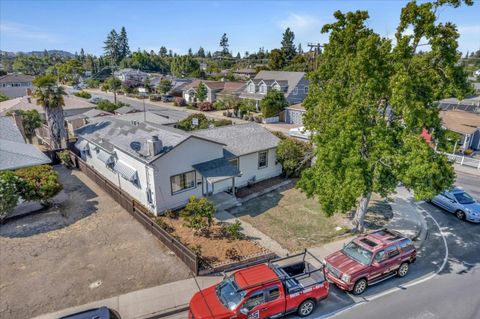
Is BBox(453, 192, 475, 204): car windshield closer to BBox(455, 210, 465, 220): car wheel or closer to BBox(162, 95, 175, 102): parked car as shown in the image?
BBox(455, 210, 465, 220): car wheel

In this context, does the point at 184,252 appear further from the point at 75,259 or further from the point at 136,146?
the point at 136,146

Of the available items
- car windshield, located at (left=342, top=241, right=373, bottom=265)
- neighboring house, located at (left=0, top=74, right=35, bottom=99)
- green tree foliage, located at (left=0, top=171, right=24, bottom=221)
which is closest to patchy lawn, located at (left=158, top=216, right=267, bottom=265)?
car windshield, located at (left=342, top=241, right=373, bottom=265)

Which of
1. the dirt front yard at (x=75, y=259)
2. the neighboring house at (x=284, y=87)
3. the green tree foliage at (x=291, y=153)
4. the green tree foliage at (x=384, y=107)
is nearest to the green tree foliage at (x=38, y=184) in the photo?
the dirt front yard at (x=75, y=259)

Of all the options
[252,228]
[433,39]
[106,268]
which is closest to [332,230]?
[252,228]

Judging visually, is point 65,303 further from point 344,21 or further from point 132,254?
point 344,21

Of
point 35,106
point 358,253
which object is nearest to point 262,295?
point 358,253

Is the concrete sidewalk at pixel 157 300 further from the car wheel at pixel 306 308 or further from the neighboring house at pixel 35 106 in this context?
the neighboring house at pixel 35 106
